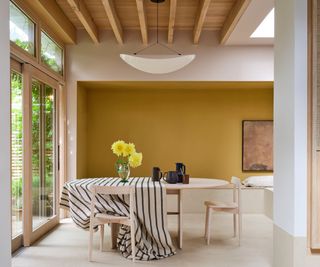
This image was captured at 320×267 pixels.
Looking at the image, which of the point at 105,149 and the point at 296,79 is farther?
the point at 105,149

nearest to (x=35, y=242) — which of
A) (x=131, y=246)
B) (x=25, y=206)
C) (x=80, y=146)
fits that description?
(x=25, y=206)

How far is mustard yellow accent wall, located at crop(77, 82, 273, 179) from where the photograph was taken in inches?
256

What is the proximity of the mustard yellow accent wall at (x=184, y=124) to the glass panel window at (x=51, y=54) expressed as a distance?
1342 mm

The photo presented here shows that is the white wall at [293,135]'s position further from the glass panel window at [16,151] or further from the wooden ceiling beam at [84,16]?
the glass panel window at [16,151]

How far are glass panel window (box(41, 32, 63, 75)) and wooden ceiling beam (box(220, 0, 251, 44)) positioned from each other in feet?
8.03

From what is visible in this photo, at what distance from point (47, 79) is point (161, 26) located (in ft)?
6.26

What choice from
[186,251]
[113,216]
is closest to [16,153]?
[113,216]

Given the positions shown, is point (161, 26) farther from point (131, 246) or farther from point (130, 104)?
point (131, 246)

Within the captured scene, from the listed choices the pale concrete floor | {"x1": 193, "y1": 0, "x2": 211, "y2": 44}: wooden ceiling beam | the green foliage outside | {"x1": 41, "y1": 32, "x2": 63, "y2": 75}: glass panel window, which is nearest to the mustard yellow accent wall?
{"x1": 41, "y1": 32, "x2": 63, "y2": 75}: glass panel window

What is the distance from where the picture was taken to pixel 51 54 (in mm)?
4891

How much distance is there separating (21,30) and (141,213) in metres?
2.37

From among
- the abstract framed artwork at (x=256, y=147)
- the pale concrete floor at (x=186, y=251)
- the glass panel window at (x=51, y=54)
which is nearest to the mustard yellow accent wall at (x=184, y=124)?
the abstract framed artwork at (x=256, y=147)

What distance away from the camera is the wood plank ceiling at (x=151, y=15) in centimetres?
419

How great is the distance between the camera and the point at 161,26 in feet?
17.5
